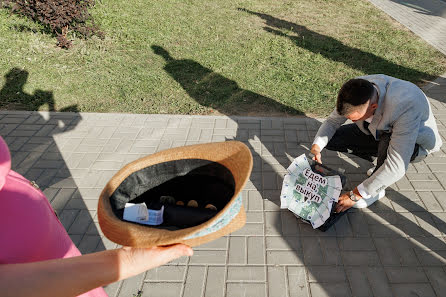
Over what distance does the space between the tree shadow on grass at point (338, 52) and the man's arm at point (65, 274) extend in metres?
6.34

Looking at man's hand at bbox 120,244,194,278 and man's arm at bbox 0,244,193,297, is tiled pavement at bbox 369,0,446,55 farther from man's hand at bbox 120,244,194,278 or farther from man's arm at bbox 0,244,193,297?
man's arm at bbox 0,244,193,297

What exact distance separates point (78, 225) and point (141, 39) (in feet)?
18.8

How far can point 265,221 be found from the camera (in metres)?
3.06

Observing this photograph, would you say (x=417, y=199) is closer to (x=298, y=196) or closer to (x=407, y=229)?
(x=407, y=229)

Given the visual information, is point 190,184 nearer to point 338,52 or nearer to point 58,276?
point 58,276

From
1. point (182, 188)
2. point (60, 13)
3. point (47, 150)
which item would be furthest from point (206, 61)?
point (182, 188)

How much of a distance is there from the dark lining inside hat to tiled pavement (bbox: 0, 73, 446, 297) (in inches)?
54.7

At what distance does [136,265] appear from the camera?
90cm

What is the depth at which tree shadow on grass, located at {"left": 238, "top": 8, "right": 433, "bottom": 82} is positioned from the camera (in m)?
6.05

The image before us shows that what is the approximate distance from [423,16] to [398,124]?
9257 mm

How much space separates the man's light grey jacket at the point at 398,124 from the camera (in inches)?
101

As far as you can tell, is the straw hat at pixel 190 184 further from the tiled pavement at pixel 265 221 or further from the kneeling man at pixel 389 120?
the kneeling man at pixel 389 120

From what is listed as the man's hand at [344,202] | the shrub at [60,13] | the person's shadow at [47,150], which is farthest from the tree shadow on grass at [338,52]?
the person's shadow at [47,150]

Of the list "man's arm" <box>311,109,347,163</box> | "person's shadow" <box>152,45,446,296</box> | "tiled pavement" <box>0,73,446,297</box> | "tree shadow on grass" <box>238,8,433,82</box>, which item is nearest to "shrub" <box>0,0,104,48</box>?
"tiled pavement" <box>0,73,446,297</box>
